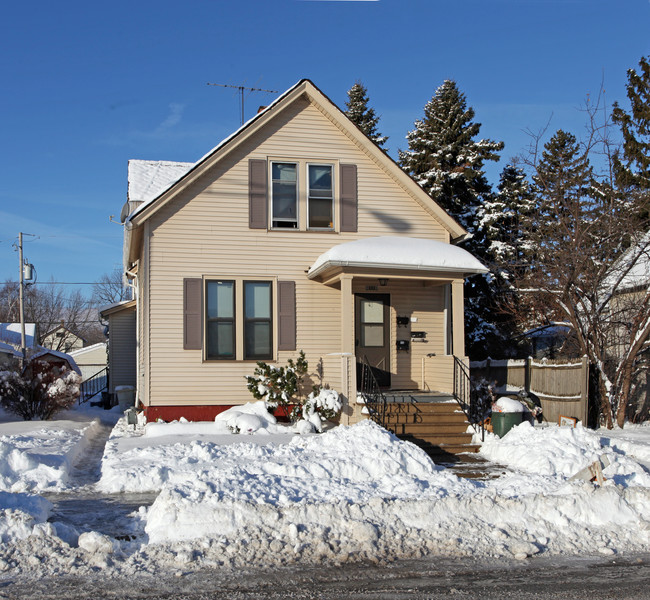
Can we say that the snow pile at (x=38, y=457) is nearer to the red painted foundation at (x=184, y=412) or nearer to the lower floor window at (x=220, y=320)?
the red painted foundation at (x=184, y=412)

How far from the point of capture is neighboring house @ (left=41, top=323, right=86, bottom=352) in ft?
211

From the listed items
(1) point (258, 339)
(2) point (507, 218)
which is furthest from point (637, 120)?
(1) point (258, 339)

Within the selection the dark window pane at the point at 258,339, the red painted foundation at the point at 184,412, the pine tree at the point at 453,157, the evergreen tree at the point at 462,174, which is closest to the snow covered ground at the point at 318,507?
the red painted foundation at the point at 184,412

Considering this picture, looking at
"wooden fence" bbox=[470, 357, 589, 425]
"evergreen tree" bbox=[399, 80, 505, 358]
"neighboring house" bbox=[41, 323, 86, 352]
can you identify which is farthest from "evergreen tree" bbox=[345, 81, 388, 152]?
"neighboring house" bbox=[41, 323, 86, 352]

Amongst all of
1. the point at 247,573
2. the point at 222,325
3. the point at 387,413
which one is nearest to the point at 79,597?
the point at 247,573

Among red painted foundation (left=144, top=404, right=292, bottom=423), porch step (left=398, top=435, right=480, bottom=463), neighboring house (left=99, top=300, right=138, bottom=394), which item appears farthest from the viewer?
neighboring house (left=99, top=300, right=138, bottom=394)

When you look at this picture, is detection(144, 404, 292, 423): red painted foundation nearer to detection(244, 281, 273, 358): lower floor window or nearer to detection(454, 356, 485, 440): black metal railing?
detection(244, 281, 273, 358): lower floor window

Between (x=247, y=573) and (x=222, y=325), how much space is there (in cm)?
888

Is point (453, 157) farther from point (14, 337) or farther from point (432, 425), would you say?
point (14, 337)

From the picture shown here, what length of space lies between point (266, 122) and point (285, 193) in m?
1.59

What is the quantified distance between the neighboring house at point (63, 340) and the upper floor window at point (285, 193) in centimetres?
5224

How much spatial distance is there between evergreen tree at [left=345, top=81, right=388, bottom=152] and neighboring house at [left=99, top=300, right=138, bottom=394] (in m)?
16.1

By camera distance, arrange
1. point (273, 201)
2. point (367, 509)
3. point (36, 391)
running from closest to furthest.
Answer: point (367, 509) < point (273, 201) < point (36, 391)

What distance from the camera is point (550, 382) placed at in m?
16.1
